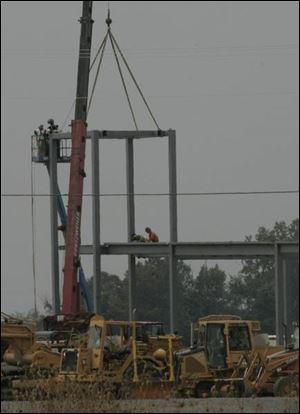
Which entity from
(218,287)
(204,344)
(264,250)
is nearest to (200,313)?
(218,287)

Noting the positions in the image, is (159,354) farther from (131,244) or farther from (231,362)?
(131,244)

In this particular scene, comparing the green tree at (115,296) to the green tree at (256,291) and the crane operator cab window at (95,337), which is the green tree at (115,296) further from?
the crane operator cab window at (95,337)

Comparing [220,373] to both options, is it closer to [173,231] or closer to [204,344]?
[204,344]

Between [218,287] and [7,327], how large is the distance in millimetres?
39134

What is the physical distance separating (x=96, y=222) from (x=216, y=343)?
15849mm

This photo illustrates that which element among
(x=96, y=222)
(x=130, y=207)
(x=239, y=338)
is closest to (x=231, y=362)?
(x=239, y=338)

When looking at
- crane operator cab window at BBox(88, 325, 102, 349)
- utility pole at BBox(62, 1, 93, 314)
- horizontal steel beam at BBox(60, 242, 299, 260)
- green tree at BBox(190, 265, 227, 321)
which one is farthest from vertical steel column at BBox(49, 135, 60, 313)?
green tree at BBox(190, 265, 227, 321)

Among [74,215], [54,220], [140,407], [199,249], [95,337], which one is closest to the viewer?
[140,407]

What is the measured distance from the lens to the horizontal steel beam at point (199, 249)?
49.2 metres

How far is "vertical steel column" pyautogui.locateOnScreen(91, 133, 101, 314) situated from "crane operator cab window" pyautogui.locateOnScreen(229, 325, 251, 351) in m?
14.8

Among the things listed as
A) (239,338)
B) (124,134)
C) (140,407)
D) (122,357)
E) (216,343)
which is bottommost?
(140,407)

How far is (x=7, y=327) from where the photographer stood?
37031 mm

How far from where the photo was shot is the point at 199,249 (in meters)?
51.4

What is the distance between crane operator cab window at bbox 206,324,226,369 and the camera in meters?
39.0
